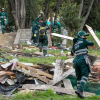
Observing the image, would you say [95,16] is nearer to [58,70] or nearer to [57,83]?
[58,70]

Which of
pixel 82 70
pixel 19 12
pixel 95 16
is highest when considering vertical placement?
pixel 82 70

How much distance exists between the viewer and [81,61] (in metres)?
5.51

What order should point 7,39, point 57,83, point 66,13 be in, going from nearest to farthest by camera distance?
point 57,83, point 66,13, point 7,39

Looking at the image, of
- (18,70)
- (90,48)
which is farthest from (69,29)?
(18,70)

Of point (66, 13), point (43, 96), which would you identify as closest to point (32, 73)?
point (43, 96)

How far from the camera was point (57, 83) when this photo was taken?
7.02 meters

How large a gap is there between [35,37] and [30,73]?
36.4ft

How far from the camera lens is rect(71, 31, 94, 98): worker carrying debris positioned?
17.6 feet

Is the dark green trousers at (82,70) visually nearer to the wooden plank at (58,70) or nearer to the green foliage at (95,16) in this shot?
the wooden plank at (58,70)

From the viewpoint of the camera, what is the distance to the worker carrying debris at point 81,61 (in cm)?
538

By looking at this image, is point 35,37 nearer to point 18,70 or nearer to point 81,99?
point 18,70

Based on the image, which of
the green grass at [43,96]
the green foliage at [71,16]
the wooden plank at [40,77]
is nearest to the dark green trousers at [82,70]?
the green grass at [43,96]

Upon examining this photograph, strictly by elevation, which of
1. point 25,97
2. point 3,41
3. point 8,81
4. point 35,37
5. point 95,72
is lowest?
point 3,41

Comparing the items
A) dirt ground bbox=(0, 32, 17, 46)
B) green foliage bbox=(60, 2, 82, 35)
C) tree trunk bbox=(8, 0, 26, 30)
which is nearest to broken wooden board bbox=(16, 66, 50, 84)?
green foliage bbox=(60, 2, 82, 35)
